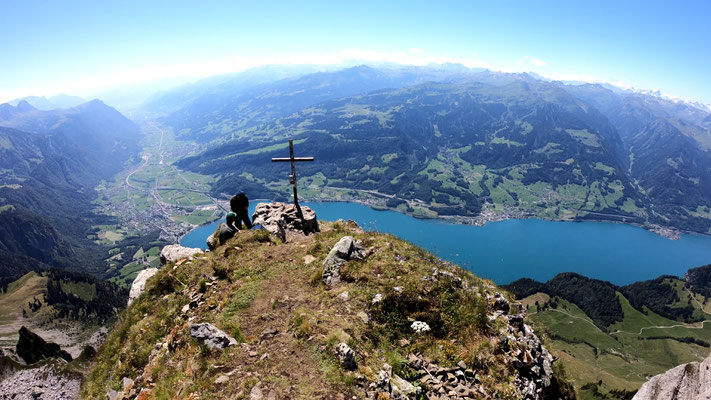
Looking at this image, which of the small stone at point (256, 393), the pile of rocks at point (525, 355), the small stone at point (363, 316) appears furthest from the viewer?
the small stone at point (363, 316)

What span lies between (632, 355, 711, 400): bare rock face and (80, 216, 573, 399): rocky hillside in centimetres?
278

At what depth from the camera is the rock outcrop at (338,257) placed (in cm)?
1372

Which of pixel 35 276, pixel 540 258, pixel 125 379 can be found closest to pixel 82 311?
pixel 35 276

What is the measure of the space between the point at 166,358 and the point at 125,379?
7.71 feet

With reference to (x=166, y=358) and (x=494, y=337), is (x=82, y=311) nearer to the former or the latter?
(x=166, y=358)

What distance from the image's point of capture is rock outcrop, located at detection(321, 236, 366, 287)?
13719 millimetres

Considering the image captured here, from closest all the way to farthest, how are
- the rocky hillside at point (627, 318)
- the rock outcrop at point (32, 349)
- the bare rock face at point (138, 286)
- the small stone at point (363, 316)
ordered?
the small stone at point (363, 316) → the bare rock face at point (138, 286) → the rock outcrop at point (32, 349) → the rocky hillside at point (627, 318)

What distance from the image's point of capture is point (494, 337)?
11.1 m

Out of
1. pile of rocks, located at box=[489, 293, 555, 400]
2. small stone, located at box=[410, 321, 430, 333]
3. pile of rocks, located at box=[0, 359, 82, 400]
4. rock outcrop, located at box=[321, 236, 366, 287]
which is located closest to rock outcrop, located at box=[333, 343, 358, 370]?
small stone, located at box=[410, 321, 430, 333]

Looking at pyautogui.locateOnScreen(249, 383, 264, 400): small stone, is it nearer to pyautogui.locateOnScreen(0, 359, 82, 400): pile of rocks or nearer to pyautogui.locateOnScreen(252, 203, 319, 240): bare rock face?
pyautogui.locateOnScreen(0, 359, 82, 400): pile of rocks

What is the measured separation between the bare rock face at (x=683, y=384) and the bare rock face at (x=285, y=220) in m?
19.4

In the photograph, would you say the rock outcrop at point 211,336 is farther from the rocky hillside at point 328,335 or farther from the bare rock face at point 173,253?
the bare rock face at point 173,253

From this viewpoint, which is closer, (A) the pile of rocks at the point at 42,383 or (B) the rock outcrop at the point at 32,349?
(A) the pile of rocks at the point at 42,383

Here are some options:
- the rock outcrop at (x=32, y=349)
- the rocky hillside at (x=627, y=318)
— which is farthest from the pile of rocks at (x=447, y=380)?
the rocky hillside at (x=627, y=318)
